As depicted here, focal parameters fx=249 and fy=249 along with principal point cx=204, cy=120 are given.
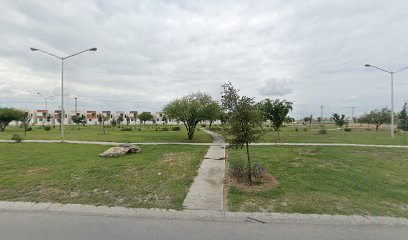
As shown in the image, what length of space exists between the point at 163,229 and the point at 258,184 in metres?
3.69

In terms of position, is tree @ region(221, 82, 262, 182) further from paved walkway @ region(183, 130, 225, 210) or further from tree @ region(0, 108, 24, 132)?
tree @ region(0, 108, 24, 132)

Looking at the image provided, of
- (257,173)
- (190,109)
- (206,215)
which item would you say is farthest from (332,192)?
(190,109)

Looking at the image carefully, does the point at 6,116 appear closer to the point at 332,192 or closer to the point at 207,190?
the point at 207,190

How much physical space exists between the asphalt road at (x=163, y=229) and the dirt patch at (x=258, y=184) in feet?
7.06

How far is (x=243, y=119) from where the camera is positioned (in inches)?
298

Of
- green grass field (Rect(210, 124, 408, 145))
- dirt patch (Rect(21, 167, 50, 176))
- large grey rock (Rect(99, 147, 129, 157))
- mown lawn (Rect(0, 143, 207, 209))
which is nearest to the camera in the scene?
mown lawn (Rect(0, 143, 207, 209))

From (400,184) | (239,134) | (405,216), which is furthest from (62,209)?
(400,184)

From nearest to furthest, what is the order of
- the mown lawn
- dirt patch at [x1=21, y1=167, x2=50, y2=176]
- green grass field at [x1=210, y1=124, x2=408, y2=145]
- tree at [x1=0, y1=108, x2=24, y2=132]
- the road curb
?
the road curb
the mown lawn
dirt patch at [x1=21, y1=167, x2=50, y2=176]
green grass field at [x1=210, y1=124, x2=408, y2=145]
tree at [x1=0, y1=108, x2=24, y2=132]

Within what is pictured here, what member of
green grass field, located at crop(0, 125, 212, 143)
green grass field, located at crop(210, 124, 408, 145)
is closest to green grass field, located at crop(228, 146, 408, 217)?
green grass field, located at crop(210, 124, 408, 145)

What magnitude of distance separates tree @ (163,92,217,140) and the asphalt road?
18.4 metres

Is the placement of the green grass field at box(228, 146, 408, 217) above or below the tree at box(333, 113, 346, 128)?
below

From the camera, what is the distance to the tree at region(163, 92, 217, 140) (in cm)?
2318

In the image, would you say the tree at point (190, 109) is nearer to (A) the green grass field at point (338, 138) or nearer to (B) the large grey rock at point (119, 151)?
(A) the green grass field at point (338, 138)

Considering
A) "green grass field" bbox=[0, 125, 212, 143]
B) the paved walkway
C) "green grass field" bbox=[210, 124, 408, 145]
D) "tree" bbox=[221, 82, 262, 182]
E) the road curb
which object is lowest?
Answer: the road curb
